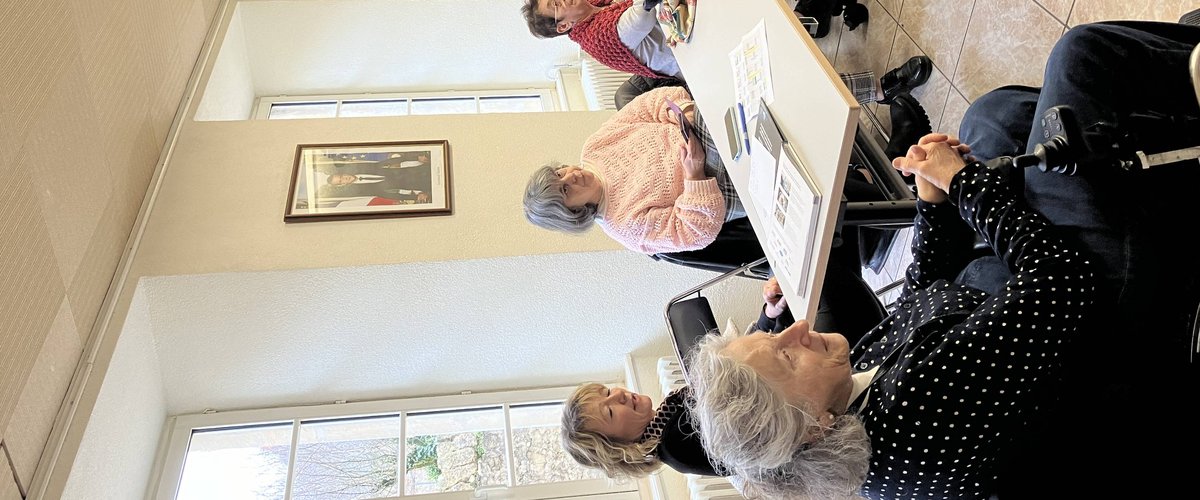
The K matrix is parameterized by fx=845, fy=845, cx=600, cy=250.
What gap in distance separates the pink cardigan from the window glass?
8.28ft

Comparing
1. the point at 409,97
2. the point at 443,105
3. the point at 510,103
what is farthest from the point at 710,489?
the point at 409,97

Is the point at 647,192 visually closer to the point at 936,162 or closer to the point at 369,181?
the point at 936,162

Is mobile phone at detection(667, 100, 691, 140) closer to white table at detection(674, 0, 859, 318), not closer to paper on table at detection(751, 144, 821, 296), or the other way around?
white table at detection(674, 0, 859, 318)

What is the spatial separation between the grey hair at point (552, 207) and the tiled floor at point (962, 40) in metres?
1.24

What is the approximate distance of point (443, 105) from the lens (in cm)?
489

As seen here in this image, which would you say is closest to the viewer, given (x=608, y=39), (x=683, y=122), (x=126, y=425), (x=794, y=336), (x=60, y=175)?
(x=794, y=336)

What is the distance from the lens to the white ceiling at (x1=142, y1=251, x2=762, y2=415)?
2.93 meters

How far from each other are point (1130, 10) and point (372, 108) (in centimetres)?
378

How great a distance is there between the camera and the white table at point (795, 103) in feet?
5.33

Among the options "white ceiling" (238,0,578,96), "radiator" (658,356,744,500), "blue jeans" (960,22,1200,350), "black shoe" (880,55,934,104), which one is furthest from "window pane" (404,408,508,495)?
"blue jeans" (960,22,1200,350)

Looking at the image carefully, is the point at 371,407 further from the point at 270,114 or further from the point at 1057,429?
the point at 1057,429

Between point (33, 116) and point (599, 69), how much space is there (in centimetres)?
273

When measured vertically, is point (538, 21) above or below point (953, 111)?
above

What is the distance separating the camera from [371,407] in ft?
11.2
